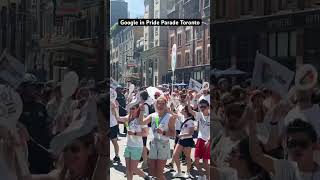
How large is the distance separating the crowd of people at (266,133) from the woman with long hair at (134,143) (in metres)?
3.84

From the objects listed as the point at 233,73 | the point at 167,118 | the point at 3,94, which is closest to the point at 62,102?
the point at 3,94

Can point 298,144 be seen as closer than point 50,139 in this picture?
No

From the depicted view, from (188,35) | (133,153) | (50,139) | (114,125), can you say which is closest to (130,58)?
(188,35)

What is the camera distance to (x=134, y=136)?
6.54 meters

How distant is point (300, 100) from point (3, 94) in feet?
5.29

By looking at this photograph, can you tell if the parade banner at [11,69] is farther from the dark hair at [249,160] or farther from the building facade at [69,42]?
the dark hair at [249,160]

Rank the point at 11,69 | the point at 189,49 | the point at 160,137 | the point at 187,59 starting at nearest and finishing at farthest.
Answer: the point at 11,69
the point at 160,137
the point at 187,59
the point at 189,49

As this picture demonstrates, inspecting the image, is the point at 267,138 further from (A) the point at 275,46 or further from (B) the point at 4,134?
(B) the point at 4,134

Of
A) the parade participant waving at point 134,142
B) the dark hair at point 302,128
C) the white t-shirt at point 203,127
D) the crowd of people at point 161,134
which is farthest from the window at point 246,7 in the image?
the white t-shirt at point 203,127

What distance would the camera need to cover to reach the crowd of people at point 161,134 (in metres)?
6.42

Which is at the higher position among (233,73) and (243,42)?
(243,42)

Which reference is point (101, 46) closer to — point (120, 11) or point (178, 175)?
point (120, 11)

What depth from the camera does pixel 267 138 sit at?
2637 mm

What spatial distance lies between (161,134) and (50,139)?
4108mm
